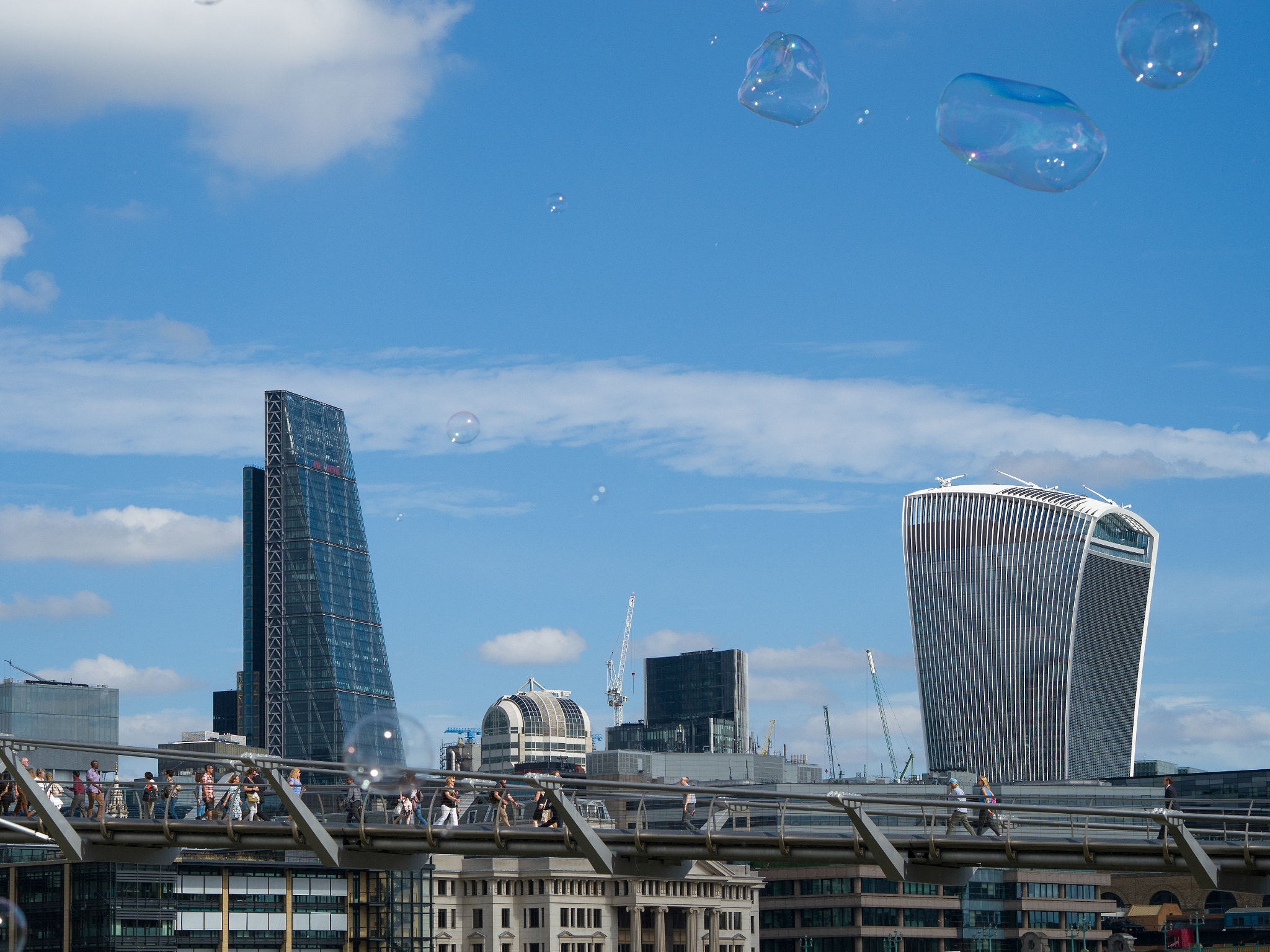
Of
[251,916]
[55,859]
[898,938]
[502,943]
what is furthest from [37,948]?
[898,938]

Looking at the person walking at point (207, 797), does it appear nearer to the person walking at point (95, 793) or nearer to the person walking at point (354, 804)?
the person walking at point (95, 793)

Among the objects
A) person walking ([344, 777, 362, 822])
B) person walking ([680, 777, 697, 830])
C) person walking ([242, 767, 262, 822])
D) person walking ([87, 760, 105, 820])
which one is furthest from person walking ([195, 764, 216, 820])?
person walking ([680, 777, 697, 830])

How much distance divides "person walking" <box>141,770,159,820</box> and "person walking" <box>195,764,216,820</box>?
1.08 m

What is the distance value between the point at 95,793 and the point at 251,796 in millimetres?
3717

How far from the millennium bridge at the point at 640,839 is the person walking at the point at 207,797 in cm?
105

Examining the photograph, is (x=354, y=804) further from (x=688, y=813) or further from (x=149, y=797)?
(x=688, y=813)

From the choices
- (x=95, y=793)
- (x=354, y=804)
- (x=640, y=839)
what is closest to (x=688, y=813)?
(x=640, y=839)

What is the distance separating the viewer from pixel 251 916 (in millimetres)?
147000

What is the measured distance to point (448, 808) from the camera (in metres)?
45.8

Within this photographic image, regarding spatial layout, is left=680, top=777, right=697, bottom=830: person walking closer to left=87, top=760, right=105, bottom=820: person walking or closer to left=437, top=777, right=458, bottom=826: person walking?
left=437, top=777, right=458, bottom=826: person walking

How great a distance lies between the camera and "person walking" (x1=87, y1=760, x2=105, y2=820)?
4772 cm

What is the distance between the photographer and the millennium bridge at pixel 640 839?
1652 inches

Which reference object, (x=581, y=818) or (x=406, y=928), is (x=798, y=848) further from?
(x=406, y=928)

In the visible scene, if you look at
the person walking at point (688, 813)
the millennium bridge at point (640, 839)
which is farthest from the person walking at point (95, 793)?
the person walking at point (688, 813)
